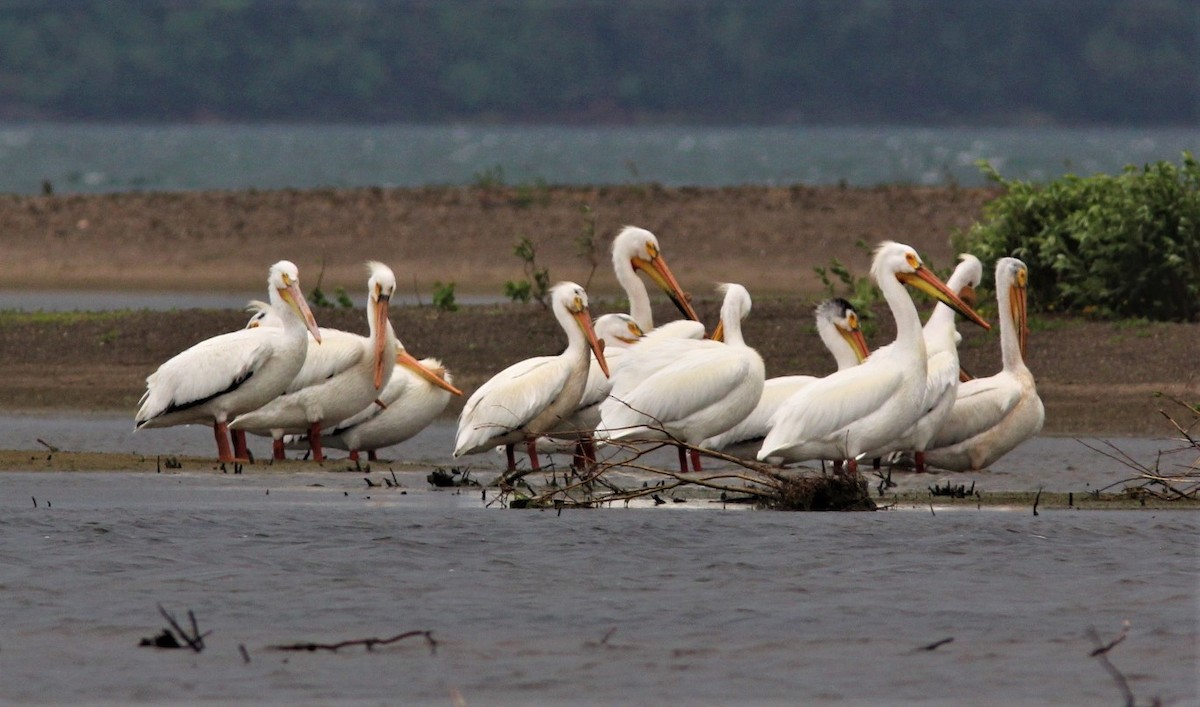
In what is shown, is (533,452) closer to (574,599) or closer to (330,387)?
(330,387)

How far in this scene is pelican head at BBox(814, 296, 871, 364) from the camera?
477 inches

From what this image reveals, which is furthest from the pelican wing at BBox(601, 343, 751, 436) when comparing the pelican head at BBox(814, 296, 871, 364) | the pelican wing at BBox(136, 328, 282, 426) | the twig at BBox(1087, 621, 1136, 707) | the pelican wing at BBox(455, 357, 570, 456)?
the twig at BBox(1087, 621, 1136, 707)

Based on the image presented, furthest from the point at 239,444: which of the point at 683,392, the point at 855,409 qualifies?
the point at 855,409

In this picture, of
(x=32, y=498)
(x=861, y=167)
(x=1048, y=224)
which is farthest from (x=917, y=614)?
(x=861, y=167)

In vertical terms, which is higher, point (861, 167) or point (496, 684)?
point (861, 167)

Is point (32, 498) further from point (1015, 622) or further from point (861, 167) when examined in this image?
point (861, 167)

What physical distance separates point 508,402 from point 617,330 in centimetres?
154

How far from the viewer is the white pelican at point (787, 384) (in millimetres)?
11500

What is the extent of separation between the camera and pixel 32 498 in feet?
31.3

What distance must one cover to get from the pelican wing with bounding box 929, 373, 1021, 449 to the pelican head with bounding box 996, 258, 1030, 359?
981 millimetres

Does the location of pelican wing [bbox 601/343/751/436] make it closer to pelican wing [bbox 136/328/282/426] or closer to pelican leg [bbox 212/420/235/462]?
pelican wing [bbox 136/328/282/426]

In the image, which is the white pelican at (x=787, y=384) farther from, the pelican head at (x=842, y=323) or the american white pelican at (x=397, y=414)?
the american white pelican at (x=397, y=414)

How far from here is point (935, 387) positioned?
11195 millimetres

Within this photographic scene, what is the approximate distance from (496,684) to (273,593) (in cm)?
157
